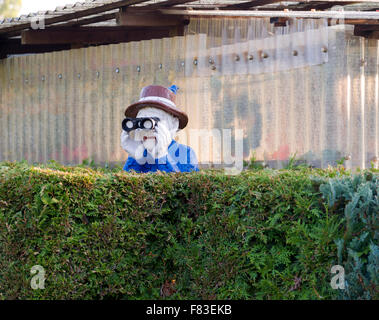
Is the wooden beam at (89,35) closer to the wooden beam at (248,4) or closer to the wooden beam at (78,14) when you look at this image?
the wooden beam at (78,14)

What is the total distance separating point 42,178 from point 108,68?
5.40 metres

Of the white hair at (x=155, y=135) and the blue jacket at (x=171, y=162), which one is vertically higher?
the white hair at (x=155, y=135)

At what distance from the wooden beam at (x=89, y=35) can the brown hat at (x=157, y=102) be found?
11.9 ft

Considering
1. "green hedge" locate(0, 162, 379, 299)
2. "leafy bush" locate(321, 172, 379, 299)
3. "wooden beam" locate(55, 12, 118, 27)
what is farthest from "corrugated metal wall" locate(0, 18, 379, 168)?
"leafy bush" locate(321, 172, 379, 299)

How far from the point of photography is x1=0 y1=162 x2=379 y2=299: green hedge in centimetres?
412

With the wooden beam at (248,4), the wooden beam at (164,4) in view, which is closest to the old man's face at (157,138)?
the wooden beam at (164,4)

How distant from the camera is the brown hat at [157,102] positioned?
6129 millimetres

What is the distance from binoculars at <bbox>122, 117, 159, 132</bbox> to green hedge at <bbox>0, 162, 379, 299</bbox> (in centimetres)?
121

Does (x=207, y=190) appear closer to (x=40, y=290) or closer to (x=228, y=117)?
(x=40, y=290)

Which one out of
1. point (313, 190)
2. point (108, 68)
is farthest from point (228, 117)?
point (313, 190)

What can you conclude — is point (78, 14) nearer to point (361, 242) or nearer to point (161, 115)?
point (161, 115)

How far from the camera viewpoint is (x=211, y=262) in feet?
14.7

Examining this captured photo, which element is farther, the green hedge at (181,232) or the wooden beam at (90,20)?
the wooden beam at (90,20)

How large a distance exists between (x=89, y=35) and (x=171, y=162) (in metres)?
5.28
